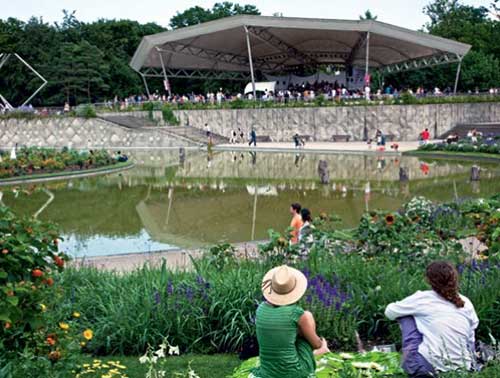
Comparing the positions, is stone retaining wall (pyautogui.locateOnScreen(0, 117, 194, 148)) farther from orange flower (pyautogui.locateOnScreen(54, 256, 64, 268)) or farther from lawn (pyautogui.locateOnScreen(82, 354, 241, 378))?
orange flower (pyautogui.locateOnScreen(54, 256, 64, 268))

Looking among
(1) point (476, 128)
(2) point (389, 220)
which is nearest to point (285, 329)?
(2) point (389, 220)

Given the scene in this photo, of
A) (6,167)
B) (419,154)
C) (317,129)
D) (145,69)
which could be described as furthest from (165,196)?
(145,69)

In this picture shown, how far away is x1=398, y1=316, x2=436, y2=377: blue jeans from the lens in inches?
179

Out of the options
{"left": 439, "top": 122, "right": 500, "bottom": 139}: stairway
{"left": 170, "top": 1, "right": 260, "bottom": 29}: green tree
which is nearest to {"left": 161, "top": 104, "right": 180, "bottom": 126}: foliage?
{"left": 439, "top": 122, "right": 500, "bottom": 139}: stairway

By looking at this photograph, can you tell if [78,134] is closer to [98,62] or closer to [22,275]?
[98,62]

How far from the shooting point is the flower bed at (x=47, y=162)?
24.8 metres

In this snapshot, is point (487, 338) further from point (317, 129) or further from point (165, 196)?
point (317, 129)

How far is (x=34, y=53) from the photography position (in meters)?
66.1

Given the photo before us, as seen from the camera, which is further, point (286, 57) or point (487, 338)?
point (286, 57)

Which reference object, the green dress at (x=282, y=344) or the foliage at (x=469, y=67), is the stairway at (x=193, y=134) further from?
the green dress at (x=282, y=344)

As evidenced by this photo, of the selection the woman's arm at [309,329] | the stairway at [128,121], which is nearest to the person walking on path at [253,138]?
the stairway at [128,121]

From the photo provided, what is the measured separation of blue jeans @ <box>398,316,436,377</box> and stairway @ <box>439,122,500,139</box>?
35439mm

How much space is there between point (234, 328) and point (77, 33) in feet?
222

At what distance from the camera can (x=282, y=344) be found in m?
4.12
